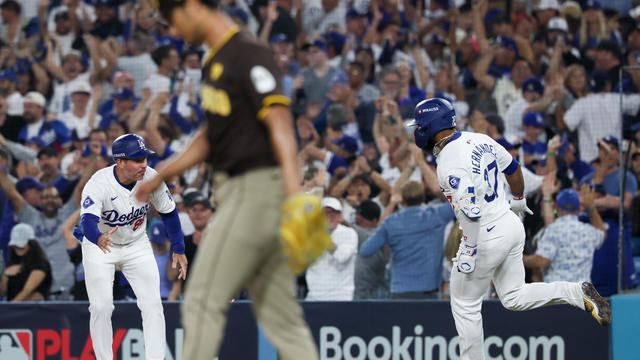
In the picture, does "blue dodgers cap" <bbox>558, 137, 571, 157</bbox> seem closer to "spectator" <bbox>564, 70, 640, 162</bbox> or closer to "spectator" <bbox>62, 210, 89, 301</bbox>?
"spectator" <bbox>564, 70, 640, 162</bbox>

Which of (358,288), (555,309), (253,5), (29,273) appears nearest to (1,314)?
(29,273)

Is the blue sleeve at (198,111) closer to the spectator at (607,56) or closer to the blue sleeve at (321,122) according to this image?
the blue sleeve at (321,122)

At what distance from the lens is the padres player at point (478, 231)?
5.97 metres

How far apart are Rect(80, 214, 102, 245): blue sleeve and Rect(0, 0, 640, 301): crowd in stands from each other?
1.53 ft

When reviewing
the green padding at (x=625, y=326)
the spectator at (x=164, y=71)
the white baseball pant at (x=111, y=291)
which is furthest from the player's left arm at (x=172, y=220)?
the spectator at (x=164, y=71)

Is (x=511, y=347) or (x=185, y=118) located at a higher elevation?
(x=185, y=118)

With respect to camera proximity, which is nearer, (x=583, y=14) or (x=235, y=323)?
(x=235, y=323)

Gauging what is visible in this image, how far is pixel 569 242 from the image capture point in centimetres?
838

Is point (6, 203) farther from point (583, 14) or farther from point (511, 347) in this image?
point (583, 14)

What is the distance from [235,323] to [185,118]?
14.7ft

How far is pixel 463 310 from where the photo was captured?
612 centimetres

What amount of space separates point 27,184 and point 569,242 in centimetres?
585

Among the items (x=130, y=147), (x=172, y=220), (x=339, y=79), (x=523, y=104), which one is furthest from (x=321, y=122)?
(x=130, y=147)

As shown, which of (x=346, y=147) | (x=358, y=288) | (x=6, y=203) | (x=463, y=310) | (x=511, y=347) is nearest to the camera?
(x=463, y=310)
